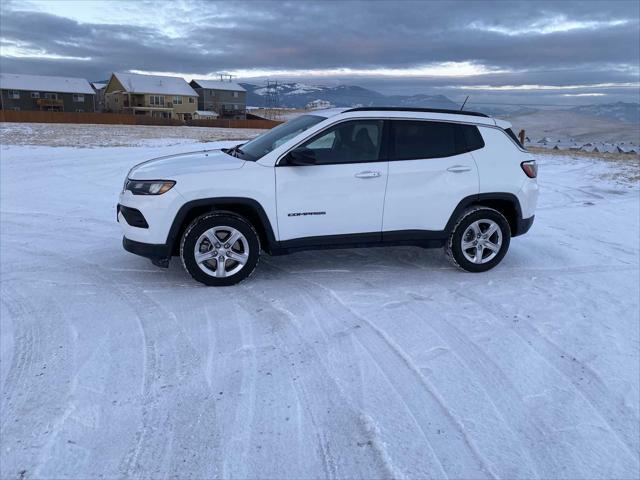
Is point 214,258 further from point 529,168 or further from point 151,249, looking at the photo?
point 529,168

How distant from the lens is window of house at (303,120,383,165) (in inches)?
216

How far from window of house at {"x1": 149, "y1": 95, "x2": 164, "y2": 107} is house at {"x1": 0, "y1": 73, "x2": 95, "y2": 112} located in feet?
27.0

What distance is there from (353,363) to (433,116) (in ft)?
10.4

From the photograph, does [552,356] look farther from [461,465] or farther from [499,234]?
[499,234]

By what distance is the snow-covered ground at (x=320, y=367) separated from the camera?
291cm

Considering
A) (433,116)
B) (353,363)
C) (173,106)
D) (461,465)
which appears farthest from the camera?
(173,106)

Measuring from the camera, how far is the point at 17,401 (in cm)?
327

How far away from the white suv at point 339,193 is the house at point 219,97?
87374 mm

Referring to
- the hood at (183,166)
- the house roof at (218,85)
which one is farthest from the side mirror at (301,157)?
the house roof at (218,85)

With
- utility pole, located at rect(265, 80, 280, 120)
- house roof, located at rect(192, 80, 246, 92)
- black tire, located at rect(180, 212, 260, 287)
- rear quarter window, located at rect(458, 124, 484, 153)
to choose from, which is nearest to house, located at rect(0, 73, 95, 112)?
house roof, located at rect(192, 80, 246, 92)

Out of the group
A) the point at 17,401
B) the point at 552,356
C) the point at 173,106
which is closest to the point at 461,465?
the point at 552,356

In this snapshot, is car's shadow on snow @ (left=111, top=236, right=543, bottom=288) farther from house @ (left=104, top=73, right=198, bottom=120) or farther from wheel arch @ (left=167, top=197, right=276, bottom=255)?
house @ (left=104, top=73, right=198, bottom=120)

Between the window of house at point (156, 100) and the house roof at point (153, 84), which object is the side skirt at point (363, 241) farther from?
the window of house at point (156, 100)

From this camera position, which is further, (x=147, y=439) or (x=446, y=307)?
(x=446, y=307)
